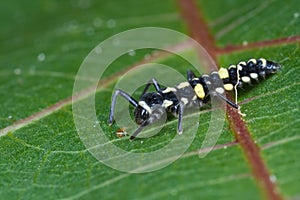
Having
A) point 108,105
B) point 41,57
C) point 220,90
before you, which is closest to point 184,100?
point 220,90

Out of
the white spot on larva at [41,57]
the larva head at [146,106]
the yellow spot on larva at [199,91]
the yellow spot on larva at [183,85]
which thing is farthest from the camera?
the white spot on larva at [41,57]

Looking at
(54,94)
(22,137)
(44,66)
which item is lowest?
(22,137)

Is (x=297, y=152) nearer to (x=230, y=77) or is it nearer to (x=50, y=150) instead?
(x=230, y=77)

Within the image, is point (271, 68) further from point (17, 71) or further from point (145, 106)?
point (17, 71)

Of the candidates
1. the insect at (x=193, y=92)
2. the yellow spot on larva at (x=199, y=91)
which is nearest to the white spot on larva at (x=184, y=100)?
the insect at (x=193, y=92)

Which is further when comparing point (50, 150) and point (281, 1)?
point (281, 1)

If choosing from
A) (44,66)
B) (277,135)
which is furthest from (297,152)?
(44,66)

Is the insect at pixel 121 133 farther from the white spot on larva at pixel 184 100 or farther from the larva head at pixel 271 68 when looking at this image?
the larva head at pixel 271 68

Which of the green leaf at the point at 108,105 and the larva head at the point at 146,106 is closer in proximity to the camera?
the green leaf at the point at 108,105
